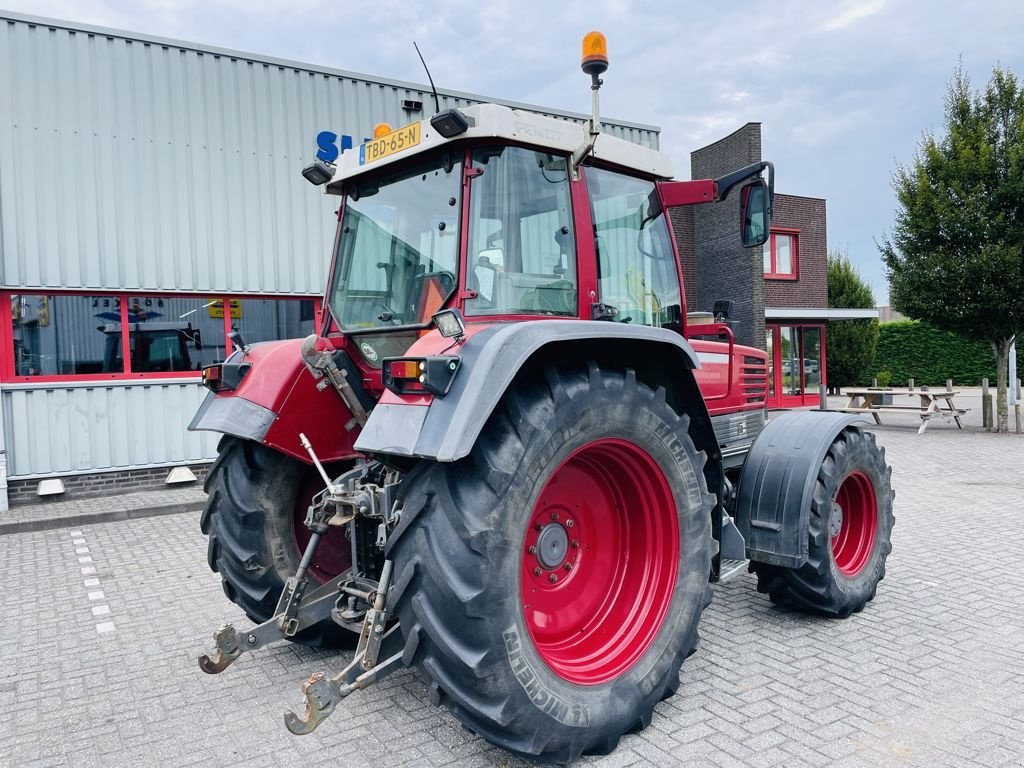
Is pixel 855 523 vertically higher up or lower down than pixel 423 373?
lower down

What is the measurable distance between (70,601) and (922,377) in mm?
29548

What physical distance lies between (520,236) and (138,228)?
7295 mm

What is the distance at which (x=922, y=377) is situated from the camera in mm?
27781

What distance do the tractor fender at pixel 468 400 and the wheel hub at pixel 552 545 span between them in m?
0.69

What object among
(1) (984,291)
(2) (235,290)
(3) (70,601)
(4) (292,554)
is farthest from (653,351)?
(1) (984,291)

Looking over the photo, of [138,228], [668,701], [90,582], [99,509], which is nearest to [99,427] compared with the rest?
[99,509]

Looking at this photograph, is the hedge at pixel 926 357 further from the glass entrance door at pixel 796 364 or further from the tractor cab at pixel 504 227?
the tractor cab at pixel 504 227

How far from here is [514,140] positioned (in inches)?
117

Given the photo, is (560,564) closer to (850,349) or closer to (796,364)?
(796,364)

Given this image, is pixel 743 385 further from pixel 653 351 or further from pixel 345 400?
pixel 345 400

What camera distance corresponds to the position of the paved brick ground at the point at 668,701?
9.00 ft

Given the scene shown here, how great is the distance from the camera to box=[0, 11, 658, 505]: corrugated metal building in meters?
8.08

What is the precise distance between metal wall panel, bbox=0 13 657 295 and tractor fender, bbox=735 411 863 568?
287 inches

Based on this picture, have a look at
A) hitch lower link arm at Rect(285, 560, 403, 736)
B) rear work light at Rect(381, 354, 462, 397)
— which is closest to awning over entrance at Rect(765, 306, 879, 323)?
rear work light at Rect(381, 354, 462, 397)
